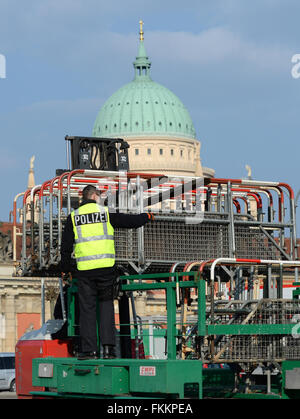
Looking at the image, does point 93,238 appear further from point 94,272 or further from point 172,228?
point 172,228

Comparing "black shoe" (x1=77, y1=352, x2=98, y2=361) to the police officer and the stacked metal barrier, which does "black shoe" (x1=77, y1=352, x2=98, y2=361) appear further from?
the stacked metal barrier

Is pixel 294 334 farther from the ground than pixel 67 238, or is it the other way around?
pixel 67 238

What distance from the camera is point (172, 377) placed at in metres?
9.64

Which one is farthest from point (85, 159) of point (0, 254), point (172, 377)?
point (0, 254)

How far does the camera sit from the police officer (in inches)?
418

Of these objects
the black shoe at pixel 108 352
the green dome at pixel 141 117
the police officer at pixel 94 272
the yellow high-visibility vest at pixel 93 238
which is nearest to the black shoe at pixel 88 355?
the police officer at pixel 94 272

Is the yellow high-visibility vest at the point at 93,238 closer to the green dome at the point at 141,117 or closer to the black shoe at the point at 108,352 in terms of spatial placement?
the black shoe at the point at 108,352

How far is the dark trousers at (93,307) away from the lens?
10630 mm

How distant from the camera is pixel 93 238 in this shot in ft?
35.0

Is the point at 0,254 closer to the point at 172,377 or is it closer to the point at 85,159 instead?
the point at 85,159

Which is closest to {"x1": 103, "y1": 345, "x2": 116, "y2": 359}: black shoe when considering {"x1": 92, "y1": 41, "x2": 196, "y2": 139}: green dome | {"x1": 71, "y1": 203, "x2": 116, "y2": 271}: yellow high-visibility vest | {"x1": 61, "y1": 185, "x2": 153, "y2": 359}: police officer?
{"x1": 61, "y1": 185, "x2": 153, "y2": 359}: police officer

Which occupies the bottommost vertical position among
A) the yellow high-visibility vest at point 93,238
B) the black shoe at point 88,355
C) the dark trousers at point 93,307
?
the black shoe at point 88,355

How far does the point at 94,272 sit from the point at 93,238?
35 centimetres

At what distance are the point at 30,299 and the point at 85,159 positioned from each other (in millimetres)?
51722
